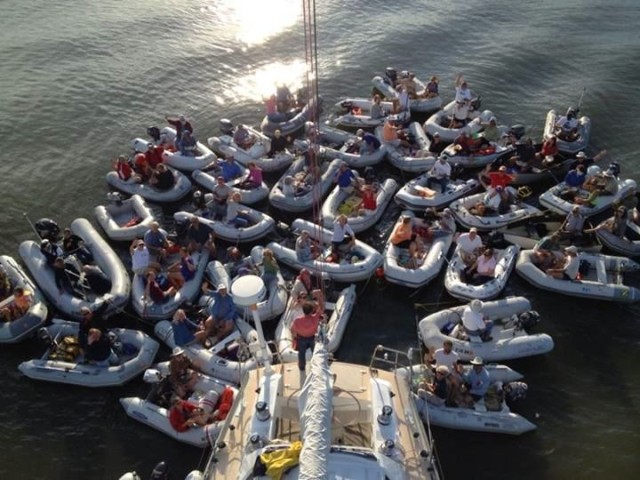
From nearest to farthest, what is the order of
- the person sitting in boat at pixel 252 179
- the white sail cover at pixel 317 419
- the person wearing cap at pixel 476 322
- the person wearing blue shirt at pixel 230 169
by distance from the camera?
the white sail cover at pixel 317 419 → the person wearing cap at pixel 476 322 → the person sitting in boat at pixel 252 179 → the person wearing blue shirt at pixel 230 169

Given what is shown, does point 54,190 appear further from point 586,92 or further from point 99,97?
point 586,92

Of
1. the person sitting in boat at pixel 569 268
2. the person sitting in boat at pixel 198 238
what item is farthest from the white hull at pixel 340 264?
the person sitting in boat at pixel 569 268

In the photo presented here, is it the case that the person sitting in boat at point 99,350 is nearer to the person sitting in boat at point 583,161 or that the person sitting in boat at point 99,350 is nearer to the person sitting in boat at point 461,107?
the person sitting in boat at point 461,107

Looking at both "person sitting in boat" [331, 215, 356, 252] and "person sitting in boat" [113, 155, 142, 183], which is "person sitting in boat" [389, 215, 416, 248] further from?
"person sitting in boat" [113, 155, 142, 183]

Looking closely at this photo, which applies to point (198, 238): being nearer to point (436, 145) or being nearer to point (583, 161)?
point (436, 145)

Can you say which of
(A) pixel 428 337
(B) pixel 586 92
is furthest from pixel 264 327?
(B) pixel 586 92

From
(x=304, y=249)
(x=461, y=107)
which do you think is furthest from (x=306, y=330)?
(x=461, y=107)
